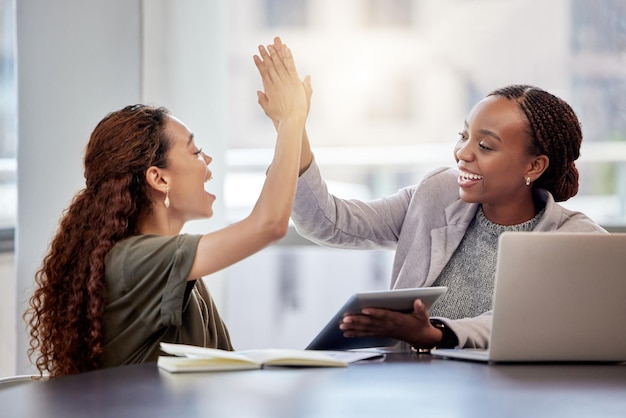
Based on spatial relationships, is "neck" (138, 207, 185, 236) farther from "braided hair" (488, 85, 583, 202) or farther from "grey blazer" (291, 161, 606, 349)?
"braided hair" (488, 85, 583, 202)

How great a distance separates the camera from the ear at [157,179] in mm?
2010

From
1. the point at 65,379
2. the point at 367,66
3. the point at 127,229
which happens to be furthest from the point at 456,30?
the point at 65,379

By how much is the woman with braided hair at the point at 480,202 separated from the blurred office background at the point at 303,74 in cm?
90

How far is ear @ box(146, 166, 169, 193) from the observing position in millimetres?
2010

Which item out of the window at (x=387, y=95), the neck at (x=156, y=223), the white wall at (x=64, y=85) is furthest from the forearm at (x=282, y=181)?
the window at (x=387, y=95)

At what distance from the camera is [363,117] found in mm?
3713

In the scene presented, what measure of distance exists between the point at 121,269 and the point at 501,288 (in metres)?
0.74

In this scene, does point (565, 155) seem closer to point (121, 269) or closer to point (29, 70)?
point (121, 269)

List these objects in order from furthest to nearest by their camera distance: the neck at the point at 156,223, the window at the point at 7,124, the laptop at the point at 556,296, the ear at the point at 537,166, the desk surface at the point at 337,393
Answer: the window at the point at 7,124 < the ear at the point at 537,166 < the neck at the point at 156,223 < the laptop at the point at 556,296 < the desk surface at the point at 337,393

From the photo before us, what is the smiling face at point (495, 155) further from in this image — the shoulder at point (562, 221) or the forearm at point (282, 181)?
the forearm at point (282, 181)

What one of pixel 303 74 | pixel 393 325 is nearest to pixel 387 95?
pixel 303 74

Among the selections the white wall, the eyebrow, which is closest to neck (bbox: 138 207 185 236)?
the eyebrow

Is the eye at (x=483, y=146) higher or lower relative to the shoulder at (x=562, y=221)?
higher

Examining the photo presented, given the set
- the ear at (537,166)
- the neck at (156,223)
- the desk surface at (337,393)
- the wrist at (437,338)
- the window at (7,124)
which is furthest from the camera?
the window at (7,124)
